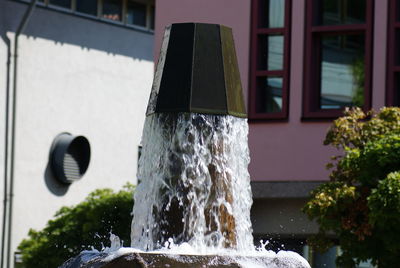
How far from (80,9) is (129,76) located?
252 cm

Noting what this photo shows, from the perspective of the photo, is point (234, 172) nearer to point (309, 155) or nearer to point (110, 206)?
point (309, 155)

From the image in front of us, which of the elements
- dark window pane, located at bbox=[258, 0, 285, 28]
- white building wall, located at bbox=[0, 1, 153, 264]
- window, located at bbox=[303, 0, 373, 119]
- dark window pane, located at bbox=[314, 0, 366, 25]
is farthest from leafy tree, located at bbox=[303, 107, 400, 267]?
white building wall, located at bbox=[0, 1, 153, 264]

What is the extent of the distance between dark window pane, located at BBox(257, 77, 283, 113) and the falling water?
41.7ft

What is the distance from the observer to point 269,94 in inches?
969

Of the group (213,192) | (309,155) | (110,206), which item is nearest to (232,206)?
(213,192)

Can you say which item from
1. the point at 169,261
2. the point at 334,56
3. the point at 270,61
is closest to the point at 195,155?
the point at 169,261

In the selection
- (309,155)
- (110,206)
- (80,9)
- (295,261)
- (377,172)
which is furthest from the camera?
(80,9)

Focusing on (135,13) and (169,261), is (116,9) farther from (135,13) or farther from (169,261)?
(169,261)

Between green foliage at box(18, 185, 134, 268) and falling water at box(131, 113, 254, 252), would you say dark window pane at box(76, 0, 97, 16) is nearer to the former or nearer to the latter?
green foliage at box(18, 185, 134, 268)

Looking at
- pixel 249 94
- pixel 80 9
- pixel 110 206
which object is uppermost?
pixel 80 9

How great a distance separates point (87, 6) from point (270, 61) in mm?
11183

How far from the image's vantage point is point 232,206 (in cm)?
1157

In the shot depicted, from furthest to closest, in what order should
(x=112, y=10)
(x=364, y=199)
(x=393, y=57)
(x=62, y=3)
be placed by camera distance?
(x=112, y=10) → (x=62, y=3) → (x=393, y=57) → (x=364, y=199)

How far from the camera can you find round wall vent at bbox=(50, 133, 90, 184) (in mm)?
34188
